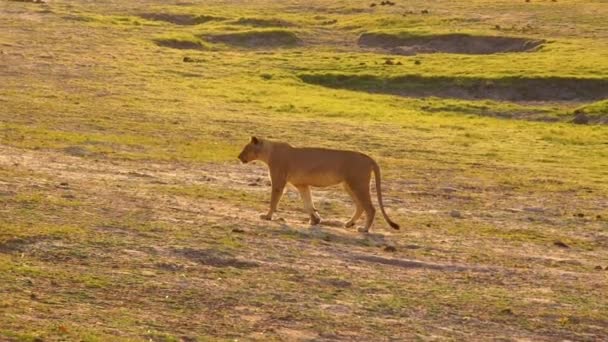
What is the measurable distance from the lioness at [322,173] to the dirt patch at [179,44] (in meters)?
30.5

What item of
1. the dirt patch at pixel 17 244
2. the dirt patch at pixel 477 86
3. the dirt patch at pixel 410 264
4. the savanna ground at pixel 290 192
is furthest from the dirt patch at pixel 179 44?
the dirt patch at pixel 17 244

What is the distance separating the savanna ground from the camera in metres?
14.3

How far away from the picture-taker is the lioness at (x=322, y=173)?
64.2 feet

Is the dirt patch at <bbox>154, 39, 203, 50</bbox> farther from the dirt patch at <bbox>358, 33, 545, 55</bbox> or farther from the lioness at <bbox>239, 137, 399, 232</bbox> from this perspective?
the lioness at <bbox>239, 137, 399, 232</bbox>

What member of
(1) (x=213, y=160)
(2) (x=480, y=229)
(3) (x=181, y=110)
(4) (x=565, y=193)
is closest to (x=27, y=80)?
(3) (x=181, y=110)

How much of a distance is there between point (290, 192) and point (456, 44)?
30.4m

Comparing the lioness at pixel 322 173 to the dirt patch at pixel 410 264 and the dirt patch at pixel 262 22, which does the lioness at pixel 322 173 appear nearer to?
the dirt patch at pixel 410 264

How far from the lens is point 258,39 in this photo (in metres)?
53.1

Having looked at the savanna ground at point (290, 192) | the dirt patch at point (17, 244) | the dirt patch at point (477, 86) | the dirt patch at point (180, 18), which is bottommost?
the dirt patch at point (180, 18)

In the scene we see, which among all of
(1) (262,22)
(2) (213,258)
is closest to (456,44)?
(1) (262,22)

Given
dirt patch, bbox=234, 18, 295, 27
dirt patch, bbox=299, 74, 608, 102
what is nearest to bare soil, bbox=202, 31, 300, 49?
dirt patch, bbox=234, 18, 295, 27

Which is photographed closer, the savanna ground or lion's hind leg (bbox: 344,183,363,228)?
the savanna ground

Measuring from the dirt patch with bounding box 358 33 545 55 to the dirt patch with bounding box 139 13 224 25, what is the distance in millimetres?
8961

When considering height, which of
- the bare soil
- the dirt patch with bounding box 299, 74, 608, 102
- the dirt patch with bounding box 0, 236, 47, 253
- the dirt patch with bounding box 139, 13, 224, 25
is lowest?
the dirt patch with bounding box 139, 13, 224, 25
